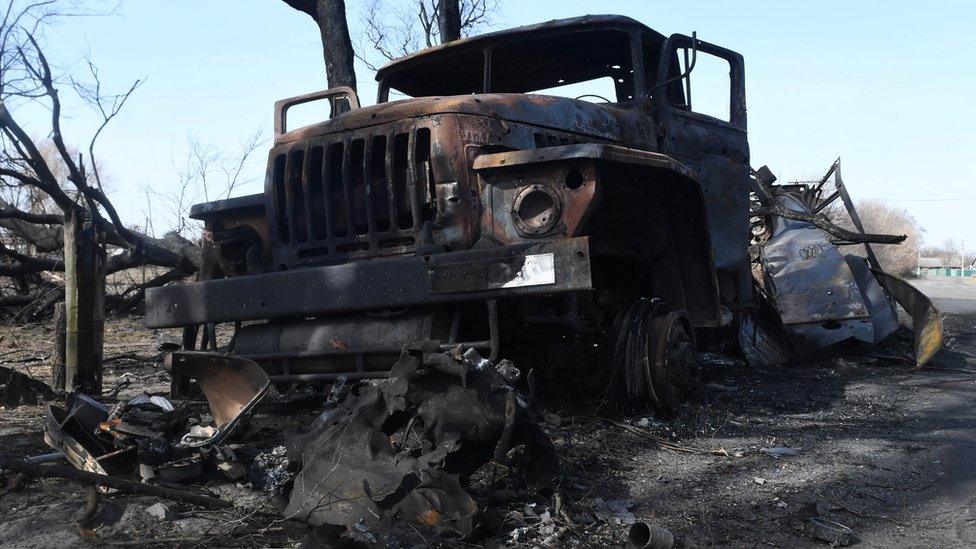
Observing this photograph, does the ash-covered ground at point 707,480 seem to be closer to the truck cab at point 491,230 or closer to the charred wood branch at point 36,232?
the truck cab at point 491,230

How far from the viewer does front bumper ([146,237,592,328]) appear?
3570mm

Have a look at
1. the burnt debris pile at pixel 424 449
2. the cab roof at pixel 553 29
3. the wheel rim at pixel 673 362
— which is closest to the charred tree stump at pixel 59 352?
the burnt debris pile at pixel 424 449

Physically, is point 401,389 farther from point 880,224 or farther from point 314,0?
point 880,224

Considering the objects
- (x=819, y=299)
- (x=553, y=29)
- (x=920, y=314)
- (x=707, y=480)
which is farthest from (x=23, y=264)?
(x=920, y=314)

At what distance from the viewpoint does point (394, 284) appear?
380 cm

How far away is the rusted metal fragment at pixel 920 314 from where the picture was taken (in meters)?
6.75

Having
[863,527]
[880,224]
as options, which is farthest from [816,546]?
[880,224]

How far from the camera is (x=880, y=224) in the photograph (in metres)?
68.2

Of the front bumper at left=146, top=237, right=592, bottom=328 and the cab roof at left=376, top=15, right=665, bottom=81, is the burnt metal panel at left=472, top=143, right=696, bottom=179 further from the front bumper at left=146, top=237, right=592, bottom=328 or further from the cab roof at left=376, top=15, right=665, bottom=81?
the cab roof at left=376, top=15, right=665, bottom=81

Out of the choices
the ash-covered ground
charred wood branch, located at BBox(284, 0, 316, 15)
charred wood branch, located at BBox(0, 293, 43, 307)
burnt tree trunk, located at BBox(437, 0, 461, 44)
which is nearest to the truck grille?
the ash-covered ground

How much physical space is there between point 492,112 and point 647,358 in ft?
5.25

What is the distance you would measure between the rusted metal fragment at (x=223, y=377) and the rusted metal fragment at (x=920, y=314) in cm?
561

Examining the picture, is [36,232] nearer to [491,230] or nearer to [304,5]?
[304,5]

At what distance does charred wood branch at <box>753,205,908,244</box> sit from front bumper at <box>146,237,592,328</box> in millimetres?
5169
